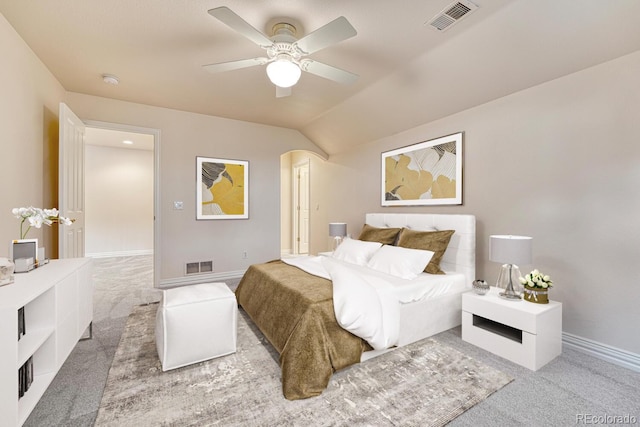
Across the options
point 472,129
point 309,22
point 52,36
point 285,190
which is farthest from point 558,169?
point 285,190

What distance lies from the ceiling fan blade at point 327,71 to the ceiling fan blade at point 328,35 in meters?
0.18

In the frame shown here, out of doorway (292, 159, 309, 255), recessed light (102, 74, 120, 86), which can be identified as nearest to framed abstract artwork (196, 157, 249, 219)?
recessed light (102, 74, 120, 86)

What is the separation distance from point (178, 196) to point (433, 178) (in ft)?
12.2

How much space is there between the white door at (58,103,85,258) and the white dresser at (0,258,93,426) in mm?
901

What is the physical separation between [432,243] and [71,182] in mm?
4051

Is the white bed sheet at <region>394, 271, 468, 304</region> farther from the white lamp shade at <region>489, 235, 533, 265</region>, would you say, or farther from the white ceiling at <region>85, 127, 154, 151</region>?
the white ceiling at <region>85, 127, 154, 151</region>

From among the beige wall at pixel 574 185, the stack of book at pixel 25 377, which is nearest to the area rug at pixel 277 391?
the stack of book at pixel 25 377

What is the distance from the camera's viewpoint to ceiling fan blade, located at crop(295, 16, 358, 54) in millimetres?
1711

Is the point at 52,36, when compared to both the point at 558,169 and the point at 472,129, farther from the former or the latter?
the point at 558,169

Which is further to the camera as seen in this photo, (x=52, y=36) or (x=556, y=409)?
(x=52, y=36)

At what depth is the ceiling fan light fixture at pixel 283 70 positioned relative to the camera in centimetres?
205

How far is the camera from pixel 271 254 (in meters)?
4.99

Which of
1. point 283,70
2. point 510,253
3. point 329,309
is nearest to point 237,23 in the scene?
point 283,70

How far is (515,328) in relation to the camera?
217 cm
